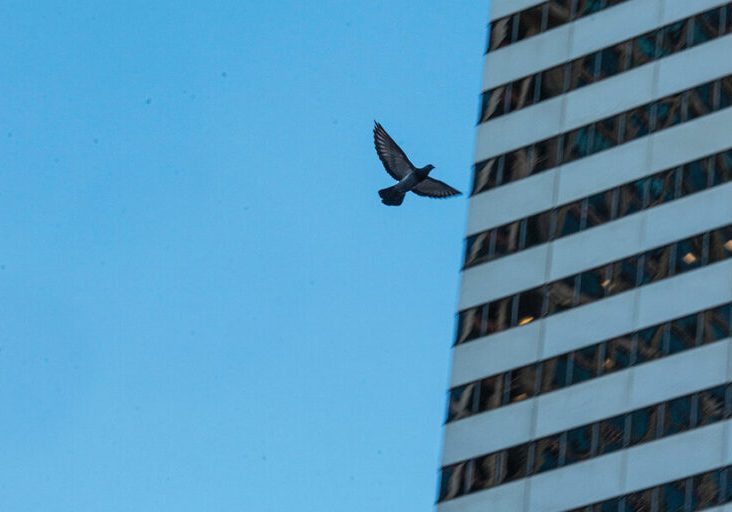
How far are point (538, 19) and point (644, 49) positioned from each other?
14.5 feet

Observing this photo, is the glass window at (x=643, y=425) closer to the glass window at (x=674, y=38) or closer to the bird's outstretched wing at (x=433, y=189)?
the bird's outstretched wing at (x=433, y=189)

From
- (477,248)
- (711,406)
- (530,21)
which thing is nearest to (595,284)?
(477,248)

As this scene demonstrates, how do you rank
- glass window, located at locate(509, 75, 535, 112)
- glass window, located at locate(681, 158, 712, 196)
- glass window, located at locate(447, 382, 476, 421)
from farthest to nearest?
glass window, located at locate(509, 75, 535, 112), glass window, located at locate(447, 382, 476, 421), glass window, located at locate(681, 158, 712, 196)

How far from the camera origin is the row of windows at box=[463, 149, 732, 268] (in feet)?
311

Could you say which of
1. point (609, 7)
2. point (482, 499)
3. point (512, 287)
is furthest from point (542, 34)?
point (482, 499)

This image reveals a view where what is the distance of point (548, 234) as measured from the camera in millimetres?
97500

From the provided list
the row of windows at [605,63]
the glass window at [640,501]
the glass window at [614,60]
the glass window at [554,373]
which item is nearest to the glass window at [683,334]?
the glass window at [554,373]

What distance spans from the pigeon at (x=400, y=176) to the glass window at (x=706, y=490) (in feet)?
36.7

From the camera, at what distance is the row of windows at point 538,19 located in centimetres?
10100

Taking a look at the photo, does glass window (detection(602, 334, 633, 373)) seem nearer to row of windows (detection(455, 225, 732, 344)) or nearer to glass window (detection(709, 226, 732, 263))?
row of windows (detection(455, 225, 732, 344))

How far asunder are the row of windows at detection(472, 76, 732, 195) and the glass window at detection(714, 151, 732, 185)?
1.77m

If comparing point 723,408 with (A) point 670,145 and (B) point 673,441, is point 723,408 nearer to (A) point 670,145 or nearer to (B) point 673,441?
(B) point 673,441

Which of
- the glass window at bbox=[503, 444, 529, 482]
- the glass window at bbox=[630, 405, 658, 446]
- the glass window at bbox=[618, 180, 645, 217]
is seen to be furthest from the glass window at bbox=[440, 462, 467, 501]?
the glass window at bbox=[618, 180, 645, 217]

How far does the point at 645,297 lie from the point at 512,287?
5062mm
